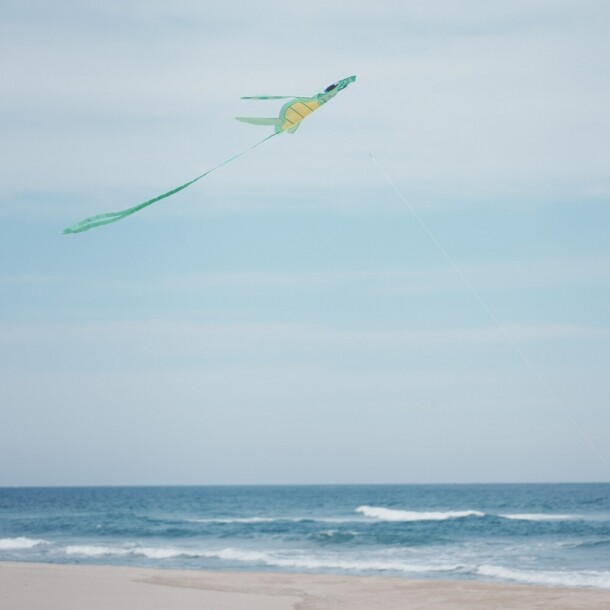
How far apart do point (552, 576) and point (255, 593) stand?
20.3 ft

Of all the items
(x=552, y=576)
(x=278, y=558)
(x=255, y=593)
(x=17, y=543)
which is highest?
(x=255, y=593)

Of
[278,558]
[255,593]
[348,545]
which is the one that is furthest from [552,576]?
[348,545]

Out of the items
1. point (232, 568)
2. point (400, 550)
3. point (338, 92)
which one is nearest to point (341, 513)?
point (400, 550)

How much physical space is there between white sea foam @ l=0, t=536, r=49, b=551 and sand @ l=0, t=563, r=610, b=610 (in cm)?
903

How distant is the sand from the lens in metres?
13.3

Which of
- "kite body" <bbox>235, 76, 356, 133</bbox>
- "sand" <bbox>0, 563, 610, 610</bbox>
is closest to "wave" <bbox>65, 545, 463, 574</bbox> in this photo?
"sand" <bbox>0, 563, 610, 610</bbox>

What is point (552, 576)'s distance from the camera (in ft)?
59.3

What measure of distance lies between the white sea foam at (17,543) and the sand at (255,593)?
903 centimetres

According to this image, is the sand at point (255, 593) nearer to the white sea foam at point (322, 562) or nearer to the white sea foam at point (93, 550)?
the white sea foam at point (322, 562)

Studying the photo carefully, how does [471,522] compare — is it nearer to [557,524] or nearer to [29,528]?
[557,524]

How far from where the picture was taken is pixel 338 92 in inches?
346

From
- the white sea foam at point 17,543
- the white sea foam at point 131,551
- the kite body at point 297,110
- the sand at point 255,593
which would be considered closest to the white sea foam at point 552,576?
the sand at point 255,593

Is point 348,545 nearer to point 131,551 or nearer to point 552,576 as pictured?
point 131,551

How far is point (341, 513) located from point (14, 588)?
2944 cm
